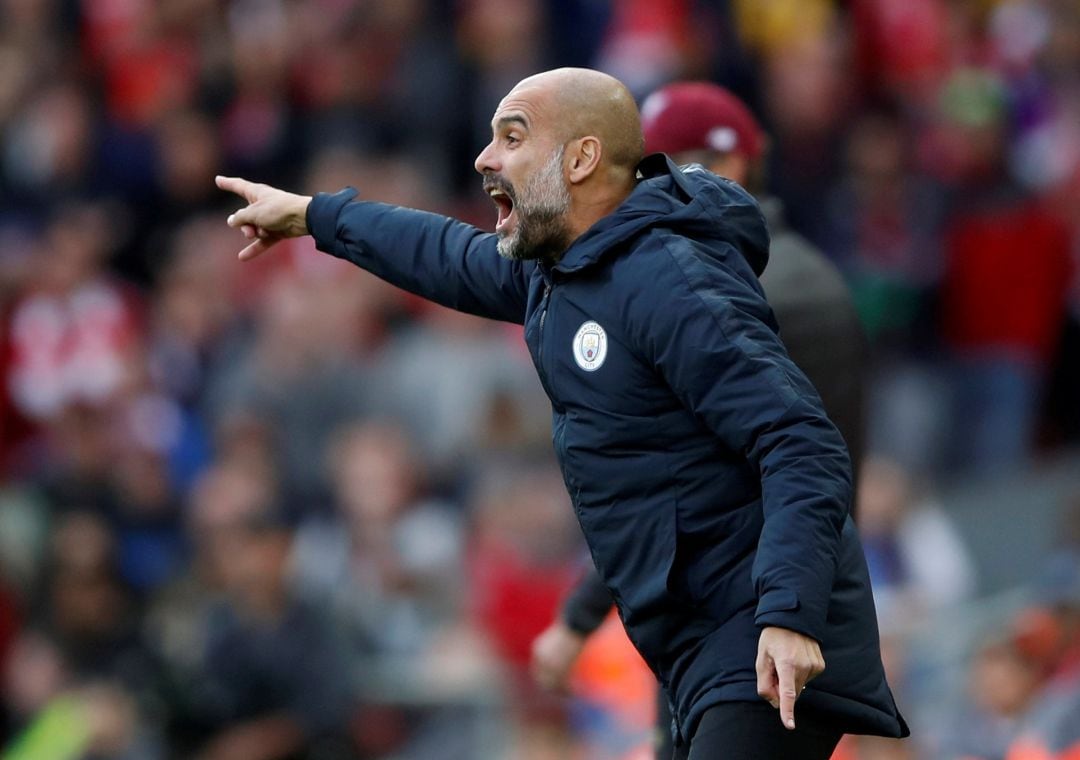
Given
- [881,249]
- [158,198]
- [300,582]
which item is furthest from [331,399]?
[881,249]

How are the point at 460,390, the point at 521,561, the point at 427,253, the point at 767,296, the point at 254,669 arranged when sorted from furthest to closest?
1. the point at 460,390
2. the point at 254,669
3. the point at 521,561
4. the point at 767,296
5. the point at 427,253

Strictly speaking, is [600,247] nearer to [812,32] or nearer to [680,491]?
[680,491]

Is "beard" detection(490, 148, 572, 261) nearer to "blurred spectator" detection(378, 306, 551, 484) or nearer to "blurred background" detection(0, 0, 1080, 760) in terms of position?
"blurred background" detection(0, 0, 1080, 760)

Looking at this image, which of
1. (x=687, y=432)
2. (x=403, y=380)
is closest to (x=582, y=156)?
(x=687, y=432)

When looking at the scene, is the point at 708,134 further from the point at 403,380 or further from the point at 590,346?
the point at 403,380

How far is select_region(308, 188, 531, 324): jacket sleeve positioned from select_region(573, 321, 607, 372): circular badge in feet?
1.13

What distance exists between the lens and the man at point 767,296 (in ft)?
14.6

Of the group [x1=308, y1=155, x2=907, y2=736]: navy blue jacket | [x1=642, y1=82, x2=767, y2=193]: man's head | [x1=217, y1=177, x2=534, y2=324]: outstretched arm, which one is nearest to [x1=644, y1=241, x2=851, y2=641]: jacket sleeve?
[x1=308, y1=155, x2=907, y2=736]: navy blue jacket

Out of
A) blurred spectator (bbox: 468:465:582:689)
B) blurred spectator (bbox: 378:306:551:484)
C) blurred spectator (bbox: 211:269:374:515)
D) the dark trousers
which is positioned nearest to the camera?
the dark trousers

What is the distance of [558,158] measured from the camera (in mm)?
3635

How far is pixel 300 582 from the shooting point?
9148 millimetres

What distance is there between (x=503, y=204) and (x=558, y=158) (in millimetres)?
155

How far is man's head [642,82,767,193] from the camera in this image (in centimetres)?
465

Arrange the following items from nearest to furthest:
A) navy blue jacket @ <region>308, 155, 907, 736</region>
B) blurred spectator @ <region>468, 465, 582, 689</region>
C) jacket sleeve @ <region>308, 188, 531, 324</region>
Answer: navy blue jacket @ <region>308, 155, 907, 736</region>, jacket sleeve @ <region>308, 188, 531, 324</region>, blurred spectator @ <region>468, 465, 582, 689</region>
